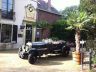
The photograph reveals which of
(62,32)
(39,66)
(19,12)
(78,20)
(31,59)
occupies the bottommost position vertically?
(39,66)

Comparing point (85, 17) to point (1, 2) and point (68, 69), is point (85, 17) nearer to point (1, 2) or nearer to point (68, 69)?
point (68, 69)

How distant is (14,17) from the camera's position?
90.7 feet

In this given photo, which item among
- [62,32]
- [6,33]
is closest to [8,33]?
[6,33]

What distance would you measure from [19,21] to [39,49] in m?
11.9

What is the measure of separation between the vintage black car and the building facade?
27.7 ft

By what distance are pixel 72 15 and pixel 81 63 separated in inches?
115

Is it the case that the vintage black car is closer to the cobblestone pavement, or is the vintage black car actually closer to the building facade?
the cobblestone pavement

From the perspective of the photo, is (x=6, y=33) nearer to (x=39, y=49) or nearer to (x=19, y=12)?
(x=19, y=12)

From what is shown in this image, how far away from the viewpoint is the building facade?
26.3 m

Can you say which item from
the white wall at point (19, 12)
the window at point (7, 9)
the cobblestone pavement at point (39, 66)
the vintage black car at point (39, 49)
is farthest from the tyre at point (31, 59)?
the white wall at point (19, 12)

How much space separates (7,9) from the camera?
87.9 feet

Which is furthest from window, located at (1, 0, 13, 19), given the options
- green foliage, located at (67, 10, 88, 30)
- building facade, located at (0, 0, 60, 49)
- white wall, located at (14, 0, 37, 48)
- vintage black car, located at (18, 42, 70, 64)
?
green foliage, located at (67, 10, 88, 30)

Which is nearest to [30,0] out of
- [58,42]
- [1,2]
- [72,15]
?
[1,2]

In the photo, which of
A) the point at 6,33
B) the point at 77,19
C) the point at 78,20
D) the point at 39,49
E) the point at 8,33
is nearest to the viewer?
the point at 78,20
